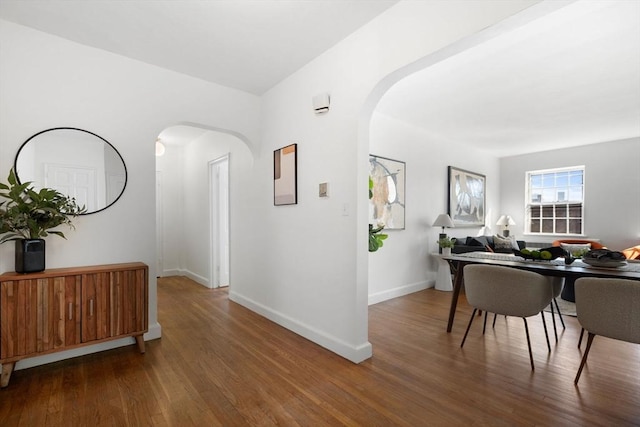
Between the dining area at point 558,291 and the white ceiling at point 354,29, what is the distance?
1.88 metres

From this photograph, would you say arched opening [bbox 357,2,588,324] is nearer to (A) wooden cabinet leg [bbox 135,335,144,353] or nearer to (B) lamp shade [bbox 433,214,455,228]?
(B) lamp shade [bbox 433,214,455,228]

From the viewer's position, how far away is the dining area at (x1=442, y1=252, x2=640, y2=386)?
189 centimetres

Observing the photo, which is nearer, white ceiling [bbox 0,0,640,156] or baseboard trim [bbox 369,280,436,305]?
white ceiling [bbox 0,0,640,156]

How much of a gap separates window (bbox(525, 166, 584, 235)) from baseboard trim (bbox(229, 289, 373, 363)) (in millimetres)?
6268

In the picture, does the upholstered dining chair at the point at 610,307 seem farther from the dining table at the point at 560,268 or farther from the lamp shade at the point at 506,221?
the lamp shade at the point at 506,221

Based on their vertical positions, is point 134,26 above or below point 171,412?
above

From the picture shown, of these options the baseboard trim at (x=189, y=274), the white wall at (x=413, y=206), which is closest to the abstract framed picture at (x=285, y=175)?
the white wall at (x=413, y=206)

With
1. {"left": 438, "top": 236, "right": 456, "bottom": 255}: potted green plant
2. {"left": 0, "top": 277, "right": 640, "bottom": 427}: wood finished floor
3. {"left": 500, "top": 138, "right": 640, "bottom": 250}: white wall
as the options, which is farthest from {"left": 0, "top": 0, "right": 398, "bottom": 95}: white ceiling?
{"left": 500, "top": 138, "right": 640, "bottom": 250}: white wall

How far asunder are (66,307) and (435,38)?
10.6 ft

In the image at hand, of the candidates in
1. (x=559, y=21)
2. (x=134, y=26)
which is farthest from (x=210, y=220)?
(x=559, y=21)

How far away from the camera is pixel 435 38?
6.23ft

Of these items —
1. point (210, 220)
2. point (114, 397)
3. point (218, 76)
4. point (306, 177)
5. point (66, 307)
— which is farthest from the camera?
point (210, 220)

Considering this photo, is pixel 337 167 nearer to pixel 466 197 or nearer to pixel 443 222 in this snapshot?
pixel 443 222

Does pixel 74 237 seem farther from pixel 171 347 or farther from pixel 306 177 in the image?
pixel 306 177
